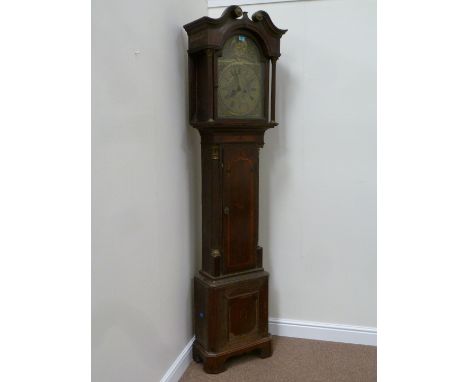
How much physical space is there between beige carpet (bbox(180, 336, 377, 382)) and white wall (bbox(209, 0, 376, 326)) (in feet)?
0.63

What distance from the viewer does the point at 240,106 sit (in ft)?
7.95

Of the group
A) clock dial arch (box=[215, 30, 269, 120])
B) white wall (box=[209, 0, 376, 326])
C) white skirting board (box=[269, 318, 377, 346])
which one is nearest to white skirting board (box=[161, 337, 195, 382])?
white skirting board (box=[269, 318, 377, 346])

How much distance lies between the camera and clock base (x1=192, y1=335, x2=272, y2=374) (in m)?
2.48

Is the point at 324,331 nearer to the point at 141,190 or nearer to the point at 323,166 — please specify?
the point at 323,166

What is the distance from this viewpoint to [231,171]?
2480mm

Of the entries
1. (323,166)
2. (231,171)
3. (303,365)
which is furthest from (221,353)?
(323,166)

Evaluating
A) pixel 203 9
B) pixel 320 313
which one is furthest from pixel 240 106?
pixel 320 313

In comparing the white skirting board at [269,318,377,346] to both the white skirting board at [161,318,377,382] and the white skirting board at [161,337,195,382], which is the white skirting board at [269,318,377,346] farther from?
the white skirting board at [161,337,195,382]

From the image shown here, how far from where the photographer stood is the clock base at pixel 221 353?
248 centimetres

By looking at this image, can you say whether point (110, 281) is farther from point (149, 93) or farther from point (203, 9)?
point (203, 9)

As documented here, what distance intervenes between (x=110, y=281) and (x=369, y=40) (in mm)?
2038

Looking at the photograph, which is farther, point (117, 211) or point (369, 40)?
point (369, 40)

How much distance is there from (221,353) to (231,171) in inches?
40.0
